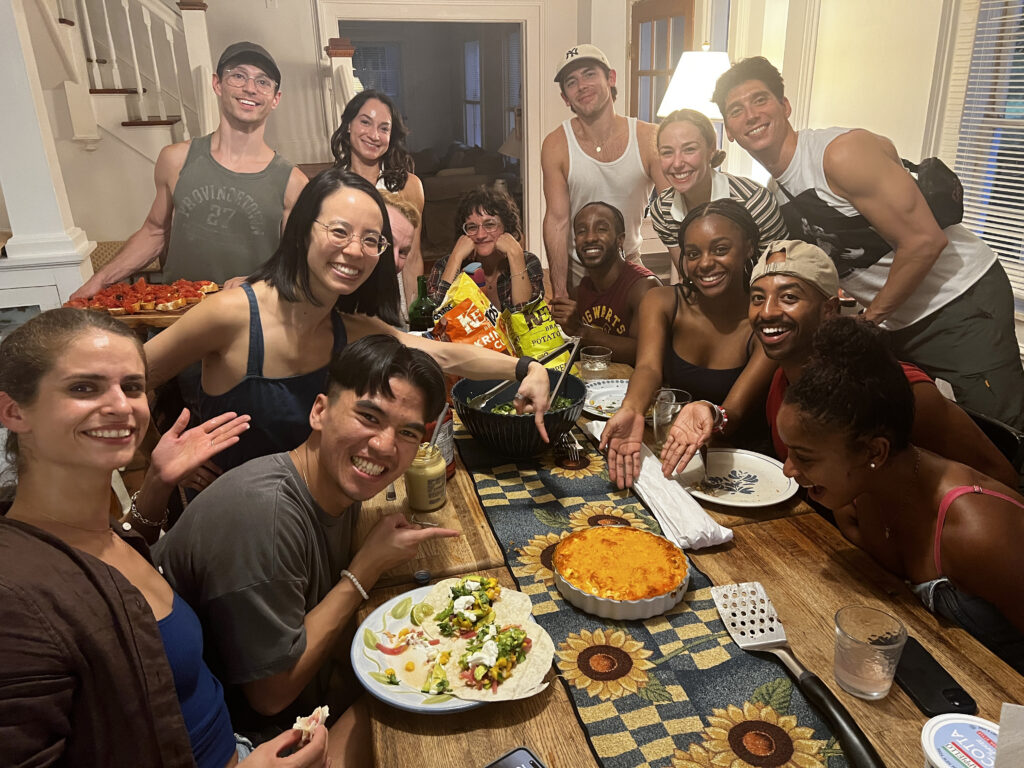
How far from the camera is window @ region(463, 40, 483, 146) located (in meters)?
8.27

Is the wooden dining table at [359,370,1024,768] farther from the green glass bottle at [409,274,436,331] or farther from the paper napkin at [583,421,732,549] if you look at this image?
the green glass bottle at [409,274,436,331]

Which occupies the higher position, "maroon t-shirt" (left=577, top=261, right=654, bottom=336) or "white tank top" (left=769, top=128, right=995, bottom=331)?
"white tank top" (left=769, top=128, right=995, bottom=331)

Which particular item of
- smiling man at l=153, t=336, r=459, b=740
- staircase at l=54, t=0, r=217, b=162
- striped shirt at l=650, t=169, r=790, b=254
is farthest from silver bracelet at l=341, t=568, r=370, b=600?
staircase at l=54, t=0, r=217, b=162

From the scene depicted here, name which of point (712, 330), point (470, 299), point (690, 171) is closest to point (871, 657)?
point (712, 330)

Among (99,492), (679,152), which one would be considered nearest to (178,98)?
(679,152)

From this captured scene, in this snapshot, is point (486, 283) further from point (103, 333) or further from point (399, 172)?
point (103, 333)

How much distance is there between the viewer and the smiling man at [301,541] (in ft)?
3.69

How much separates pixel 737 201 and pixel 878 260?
477mm

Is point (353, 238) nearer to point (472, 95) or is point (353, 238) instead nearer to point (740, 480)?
point (740, 480)

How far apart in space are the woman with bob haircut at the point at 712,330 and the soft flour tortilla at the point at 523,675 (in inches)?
33.0

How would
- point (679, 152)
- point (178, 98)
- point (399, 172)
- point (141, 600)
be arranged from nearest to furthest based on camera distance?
1. point (141, 600)
2. point (679, 152)
3. point (399, 172)
4. point (178, 98)

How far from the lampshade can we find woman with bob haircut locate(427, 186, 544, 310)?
2.57 ft

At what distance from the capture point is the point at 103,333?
0.99 metres

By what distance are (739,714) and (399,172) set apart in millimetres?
2681
